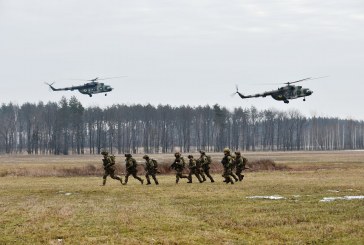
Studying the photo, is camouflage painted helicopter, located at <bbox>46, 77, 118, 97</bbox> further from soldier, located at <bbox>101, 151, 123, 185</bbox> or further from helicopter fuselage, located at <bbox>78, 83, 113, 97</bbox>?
soldier, located at <bbox>101, 151, 123, 185</bbox>

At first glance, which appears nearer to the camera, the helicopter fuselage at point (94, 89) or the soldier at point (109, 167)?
the soldier at point (109, 167)

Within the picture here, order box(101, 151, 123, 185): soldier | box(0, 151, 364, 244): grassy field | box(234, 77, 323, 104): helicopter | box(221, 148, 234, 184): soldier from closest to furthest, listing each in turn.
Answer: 1. box(0, 151, 364, 244): grassy field
2. box(221, 148, 234, 184): soldier
3. box(101, 151, 123, 185): soldier
4. box(234, 77, 323, 104): helicopter

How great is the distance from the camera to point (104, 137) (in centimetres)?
17575

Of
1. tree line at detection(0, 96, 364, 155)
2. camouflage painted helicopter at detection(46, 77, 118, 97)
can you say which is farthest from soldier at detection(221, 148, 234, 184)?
tree line at detection(0, 96, 364, 155)

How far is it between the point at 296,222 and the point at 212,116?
170 m

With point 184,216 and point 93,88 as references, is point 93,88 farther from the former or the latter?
point 184,216

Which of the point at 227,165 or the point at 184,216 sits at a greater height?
the point at 227,165

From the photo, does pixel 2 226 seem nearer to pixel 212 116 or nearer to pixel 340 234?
pixel 340 234

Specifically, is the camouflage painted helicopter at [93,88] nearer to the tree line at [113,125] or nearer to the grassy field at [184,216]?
the grassy field at [184,216]

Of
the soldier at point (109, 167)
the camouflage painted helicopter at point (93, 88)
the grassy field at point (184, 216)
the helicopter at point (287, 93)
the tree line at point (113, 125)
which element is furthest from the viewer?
the tree line at point (113, 125)

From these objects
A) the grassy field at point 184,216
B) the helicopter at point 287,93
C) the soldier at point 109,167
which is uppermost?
the helicopter at point 287,93

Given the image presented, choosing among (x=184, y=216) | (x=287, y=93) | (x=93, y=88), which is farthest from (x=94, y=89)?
(x=184, y=216)

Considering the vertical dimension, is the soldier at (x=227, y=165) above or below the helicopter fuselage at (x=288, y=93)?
below

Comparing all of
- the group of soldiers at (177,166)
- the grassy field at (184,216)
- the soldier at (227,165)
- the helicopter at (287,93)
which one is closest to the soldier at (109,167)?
the group of soldiers at (177,166)
